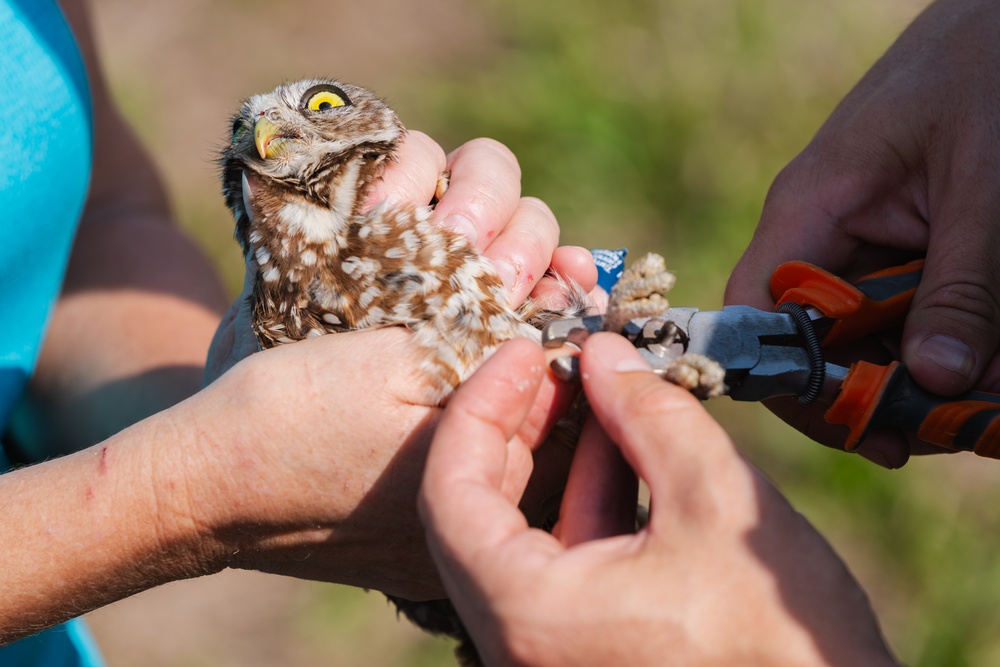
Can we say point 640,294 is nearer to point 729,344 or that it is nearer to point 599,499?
point 729,344

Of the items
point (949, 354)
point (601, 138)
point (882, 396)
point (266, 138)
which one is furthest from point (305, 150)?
point (601, 138)

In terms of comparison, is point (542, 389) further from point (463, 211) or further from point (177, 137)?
point (177, 137)

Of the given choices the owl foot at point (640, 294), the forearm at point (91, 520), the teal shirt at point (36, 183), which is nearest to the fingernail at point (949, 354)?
the owl foot at point (640, 294)

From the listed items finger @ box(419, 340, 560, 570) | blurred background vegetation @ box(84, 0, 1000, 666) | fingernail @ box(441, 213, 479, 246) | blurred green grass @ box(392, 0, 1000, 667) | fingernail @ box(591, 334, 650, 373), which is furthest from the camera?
blurred green grass @ box(392, 0, 1000, 667)

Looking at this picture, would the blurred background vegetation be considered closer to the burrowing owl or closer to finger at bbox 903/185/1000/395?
the burrowing owl

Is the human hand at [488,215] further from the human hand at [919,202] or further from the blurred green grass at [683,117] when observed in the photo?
the blurred green grass at [683,117]

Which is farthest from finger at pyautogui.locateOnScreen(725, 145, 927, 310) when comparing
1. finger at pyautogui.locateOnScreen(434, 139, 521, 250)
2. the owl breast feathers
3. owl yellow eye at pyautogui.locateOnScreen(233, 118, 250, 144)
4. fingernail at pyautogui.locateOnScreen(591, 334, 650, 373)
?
owl yellow eye at pyautogui.locateOnScreen(233, 118, 250, 144)
